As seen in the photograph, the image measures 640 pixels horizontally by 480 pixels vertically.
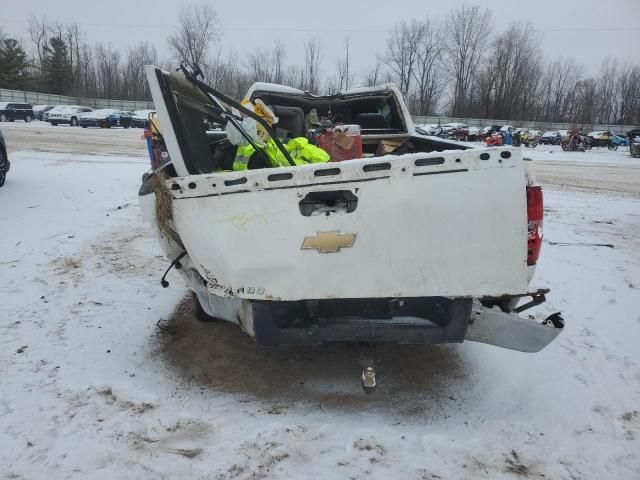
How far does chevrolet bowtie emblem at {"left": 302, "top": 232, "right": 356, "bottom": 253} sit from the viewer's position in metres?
2.34

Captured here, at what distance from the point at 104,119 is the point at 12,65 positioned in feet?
104

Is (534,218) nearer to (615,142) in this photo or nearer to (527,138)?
(527,138)

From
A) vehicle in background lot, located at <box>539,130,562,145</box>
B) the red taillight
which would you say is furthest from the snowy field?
vehicle in background lot, located at <box>539,130,562,145</box>

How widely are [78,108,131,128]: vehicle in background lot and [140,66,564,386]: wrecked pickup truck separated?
37.1 m

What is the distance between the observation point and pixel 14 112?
3456cm

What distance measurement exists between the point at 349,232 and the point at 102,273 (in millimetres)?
3671

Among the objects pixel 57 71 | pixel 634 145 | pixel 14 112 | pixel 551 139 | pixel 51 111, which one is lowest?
pixel 634 145

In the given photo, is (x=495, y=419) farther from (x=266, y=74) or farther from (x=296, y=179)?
(x=266, y=74)

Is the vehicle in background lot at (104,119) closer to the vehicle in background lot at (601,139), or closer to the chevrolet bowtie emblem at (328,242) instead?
the vehicle in background lot at (601,139)

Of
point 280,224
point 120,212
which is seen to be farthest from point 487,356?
point 120,212

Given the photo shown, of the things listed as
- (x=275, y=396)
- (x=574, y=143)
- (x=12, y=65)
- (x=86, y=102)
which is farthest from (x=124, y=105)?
(x=275, y=396)

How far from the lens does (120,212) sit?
7793 mm

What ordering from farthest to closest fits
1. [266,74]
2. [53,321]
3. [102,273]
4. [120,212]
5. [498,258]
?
[266,74] < [120,212] < [102,273] < [53,321] < [498,258]

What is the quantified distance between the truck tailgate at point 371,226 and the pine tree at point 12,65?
222 feet
